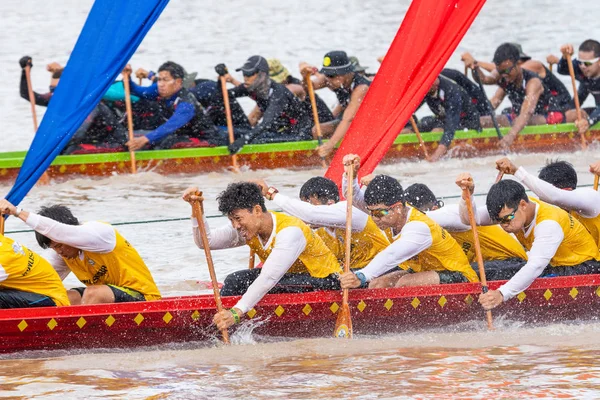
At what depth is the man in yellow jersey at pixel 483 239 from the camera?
24.9 ft

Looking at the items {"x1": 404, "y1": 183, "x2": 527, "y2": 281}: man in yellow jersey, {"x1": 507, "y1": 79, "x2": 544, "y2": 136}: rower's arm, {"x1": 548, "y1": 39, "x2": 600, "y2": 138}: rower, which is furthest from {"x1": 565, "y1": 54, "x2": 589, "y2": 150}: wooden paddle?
{"x1": 404, "y1": 183, "x2": 527, "y2": 281}: man in yellow jersey

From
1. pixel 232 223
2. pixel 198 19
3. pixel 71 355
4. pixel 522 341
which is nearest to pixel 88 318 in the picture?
pixel 71 355

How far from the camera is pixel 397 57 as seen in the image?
9.06 metres

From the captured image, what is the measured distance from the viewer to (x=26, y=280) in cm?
683

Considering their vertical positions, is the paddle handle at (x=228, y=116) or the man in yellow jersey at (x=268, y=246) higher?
the paddle handle at (x=228, y=116)

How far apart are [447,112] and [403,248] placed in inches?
231

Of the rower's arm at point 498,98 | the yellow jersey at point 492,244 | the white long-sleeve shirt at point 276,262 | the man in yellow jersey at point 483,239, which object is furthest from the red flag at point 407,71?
the rower's arm at point 498,98

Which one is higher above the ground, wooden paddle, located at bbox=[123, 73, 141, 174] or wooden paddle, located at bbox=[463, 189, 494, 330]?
wooden paddle, located at bbox=[123, 73, 141, 174]

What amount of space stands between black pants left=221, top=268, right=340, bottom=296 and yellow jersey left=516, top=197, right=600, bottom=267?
1157mm

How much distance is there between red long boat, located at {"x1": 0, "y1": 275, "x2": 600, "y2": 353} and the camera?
6859 mm

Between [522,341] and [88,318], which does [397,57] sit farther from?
[88,318]

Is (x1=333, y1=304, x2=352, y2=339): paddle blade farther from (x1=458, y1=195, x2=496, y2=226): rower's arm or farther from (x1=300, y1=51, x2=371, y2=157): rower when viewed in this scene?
(x1=300, y1=51, x2=371, y2=157): rower

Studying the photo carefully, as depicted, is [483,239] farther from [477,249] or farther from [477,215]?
[477,249]

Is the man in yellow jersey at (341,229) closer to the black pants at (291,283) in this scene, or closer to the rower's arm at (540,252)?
the black pants at (291,283)
